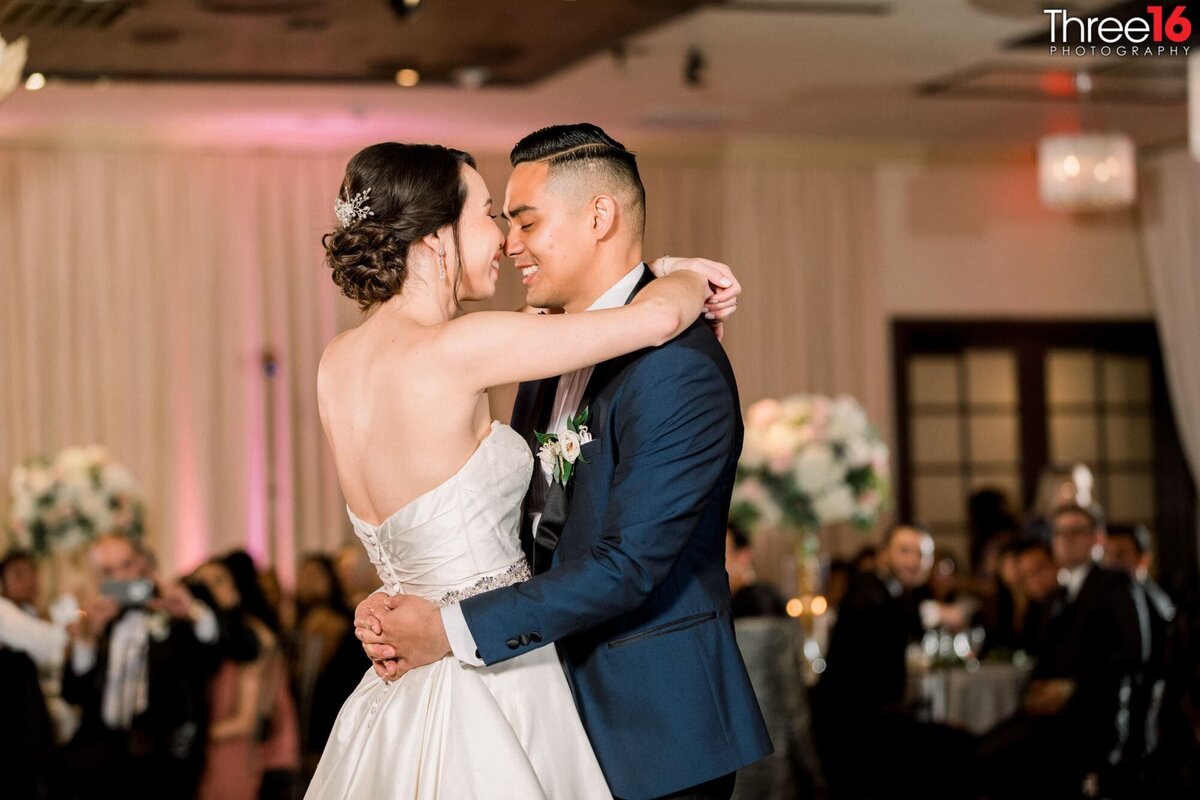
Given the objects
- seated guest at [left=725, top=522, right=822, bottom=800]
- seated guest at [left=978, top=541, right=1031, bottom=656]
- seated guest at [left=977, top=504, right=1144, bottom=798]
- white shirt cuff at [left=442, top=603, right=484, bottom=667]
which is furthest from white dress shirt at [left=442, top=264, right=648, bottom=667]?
seated guest at [left=978, top=541, right=1031, bottom=656]

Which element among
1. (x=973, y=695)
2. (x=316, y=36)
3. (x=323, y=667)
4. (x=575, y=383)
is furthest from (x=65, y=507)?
(x=575, y=383)

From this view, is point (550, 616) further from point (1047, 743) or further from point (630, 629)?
point (1047, 743)

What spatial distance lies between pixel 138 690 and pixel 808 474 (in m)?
3.04

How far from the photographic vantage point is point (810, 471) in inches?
293

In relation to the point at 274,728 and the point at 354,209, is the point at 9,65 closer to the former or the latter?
the point at 354,209

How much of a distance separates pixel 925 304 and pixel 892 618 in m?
5.59

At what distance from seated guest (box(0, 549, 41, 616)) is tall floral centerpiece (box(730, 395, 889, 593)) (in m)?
3.43

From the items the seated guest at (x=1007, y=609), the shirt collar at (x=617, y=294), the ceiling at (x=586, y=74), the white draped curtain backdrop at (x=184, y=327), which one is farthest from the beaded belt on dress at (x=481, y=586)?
the white draped curtain backdrop at (x=184, y=327)

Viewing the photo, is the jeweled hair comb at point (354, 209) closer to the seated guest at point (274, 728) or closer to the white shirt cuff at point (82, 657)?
the seated guest at point (274, 728)

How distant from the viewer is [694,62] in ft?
29.2

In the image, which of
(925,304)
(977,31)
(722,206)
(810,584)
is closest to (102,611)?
(810,584)

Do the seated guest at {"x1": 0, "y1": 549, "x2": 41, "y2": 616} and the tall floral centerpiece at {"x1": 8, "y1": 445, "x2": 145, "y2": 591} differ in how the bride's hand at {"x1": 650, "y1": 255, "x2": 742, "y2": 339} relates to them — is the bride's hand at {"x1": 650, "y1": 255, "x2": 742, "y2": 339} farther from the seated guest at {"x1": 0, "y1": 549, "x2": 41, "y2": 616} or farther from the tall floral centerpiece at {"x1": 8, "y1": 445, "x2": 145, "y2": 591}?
the tall floral centerpiece at {"x1": 8, "y1": 445, "x2": 145, "y2": 591}

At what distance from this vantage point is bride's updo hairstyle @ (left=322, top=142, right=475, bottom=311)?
2.67 meters

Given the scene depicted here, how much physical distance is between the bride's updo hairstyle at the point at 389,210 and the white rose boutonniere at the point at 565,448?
1.15 ft
